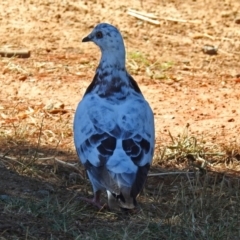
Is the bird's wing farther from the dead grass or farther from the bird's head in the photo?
the bird's head

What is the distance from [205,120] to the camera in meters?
7.85

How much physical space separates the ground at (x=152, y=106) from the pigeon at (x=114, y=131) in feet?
0.92

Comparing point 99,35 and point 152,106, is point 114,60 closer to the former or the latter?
point 99,35

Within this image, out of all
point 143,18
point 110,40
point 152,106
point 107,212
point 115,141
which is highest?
point 110,40

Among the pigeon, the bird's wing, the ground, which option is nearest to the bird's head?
the pigeon

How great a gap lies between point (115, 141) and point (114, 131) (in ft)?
0.32

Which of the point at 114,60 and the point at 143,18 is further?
the point at 143,18

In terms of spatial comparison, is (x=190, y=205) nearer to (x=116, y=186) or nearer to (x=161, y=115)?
(x=116, y=186)

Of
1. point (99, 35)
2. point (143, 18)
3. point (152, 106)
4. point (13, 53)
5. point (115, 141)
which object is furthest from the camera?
point (143, 18)

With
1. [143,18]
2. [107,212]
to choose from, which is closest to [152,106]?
[107,212]

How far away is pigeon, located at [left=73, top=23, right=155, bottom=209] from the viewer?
5.39m

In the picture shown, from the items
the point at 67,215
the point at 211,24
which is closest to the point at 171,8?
the point at 211,24

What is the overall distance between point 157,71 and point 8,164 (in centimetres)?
278

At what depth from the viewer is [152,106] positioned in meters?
8.09
